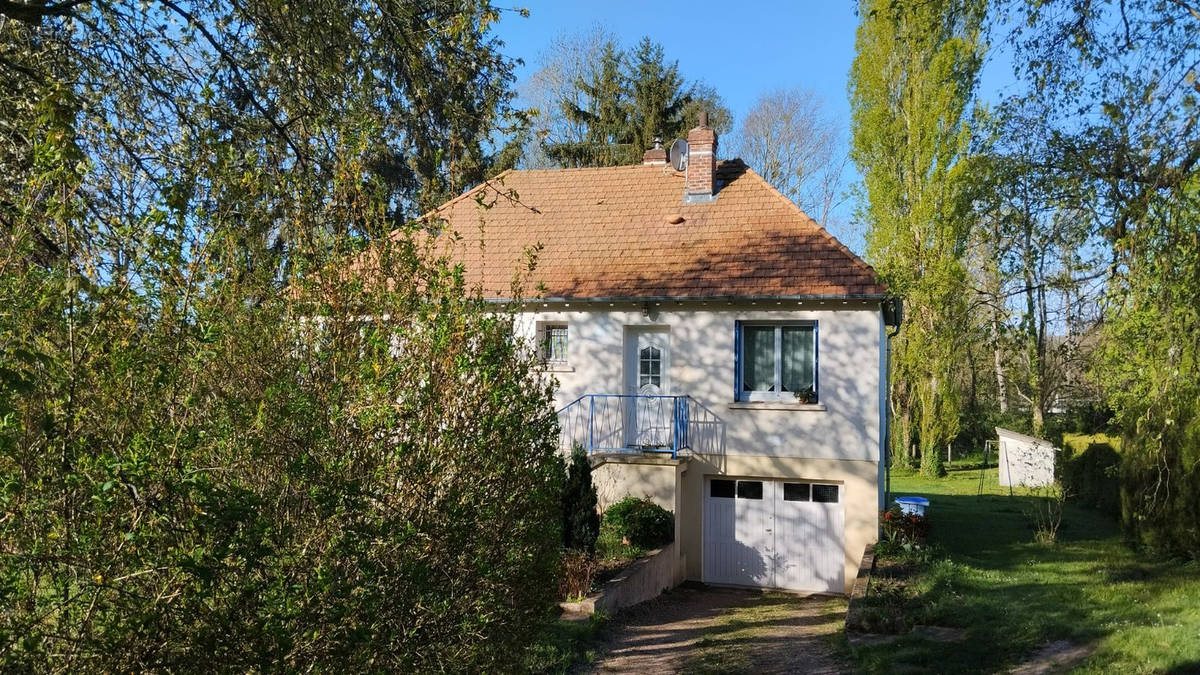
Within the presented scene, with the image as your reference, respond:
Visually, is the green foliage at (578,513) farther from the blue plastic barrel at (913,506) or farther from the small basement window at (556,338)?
the blue plastic barrel at (913,506)

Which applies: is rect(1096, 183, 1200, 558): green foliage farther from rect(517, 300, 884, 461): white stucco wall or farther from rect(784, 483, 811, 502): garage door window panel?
rect(784, 483, 811, 502): garage door window panel

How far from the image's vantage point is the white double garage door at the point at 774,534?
1499cm

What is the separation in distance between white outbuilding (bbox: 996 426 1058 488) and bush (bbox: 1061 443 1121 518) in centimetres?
56

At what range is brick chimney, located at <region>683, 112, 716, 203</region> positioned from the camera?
56.3ft

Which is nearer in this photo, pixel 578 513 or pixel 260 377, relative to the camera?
pixel 260 377

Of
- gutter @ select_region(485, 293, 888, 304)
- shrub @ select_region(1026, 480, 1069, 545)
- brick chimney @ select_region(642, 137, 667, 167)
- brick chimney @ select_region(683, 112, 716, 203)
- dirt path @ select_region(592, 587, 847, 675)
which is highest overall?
brick chimney @ select_region(642, 137, 667, 167)

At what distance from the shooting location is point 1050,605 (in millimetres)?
10648

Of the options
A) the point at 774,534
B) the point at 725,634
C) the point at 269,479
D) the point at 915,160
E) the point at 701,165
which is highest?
the point at 915,160

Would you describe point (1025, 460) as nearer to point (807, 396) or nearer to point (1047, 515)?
point (1047, 515)

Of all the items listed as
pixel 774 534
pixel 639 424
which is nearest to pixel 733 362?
pixel 639 424

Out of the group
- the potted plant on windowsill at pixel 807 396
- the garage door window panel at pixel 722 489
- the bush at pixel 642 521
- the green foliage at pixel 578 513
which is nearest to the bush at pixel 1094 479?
the potted plant on windowsill at pixel 807 396

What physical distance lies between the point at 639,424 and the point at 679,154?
247 inches

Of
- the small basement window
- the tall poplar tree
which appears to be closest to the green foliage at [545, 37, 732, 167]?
the tall poplar tree

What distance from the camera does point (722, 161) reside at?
1831 cm
